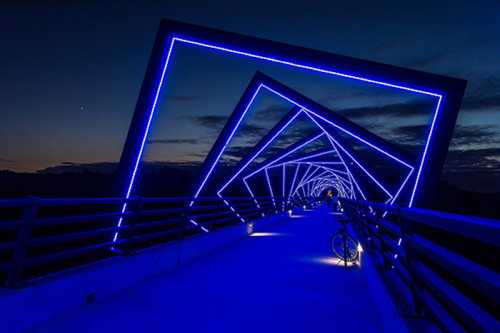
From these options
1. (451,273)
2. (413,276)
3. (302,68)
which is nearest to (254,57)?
(302,68)

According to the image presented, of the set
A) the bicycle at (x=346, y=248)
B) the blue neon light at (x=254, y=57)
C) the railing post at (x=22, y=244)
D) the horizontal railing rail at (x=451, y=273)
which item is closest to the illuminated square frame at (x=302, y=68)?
the blue neon light at (x=254, y=57)

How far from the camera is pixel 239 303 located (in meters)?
5.66

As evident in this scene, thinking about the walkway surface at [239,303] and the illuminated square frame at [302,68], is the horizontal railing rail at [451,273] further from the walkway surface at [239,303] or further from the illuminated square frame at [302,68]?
the illuminated square frame at [302,68]

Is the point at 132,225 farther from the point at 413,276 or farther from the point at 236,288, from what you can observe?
the point at 413,276

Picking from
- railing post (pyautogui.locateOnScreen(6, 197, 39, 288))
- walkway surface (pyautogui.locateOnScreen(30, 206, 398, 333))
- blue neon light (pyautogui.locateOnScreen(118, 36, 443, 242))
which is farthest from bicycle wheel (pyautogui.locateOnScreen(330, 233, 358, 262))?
railing post (pyautogui.locateOnScreen(6, 197, 39, 288))

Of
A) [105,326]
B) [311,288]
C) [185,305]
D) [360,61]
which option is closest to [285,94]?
[360,61]

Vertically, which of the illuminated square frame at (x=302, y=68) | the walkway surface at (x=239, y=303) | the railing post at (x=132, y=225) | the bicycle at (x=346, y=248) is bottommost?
the walkway surface at (x=239, y=303)

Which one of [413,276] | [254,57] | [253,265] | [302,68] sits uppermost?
[254,57]

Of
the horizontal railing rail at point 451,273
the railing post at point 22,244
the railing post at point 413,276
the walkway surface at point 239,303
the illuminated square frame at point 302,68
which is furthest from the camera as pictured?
the illuminated square frame at point 302,68

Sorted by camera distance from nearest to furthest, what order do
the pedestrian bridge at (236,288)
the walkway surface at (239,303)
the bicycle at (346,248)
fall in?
the pedestrian bridge at (236,288) → the walkway surface at (239,303) → the bicycle at (346,248)

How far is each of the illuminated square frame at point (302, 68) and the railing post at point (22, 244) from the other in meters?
4.23

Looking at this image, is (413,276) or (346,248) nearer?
(413,276)

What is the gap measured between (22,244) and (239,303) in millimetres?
2768

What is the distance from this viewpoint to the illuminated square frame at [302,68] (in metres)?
7.70
